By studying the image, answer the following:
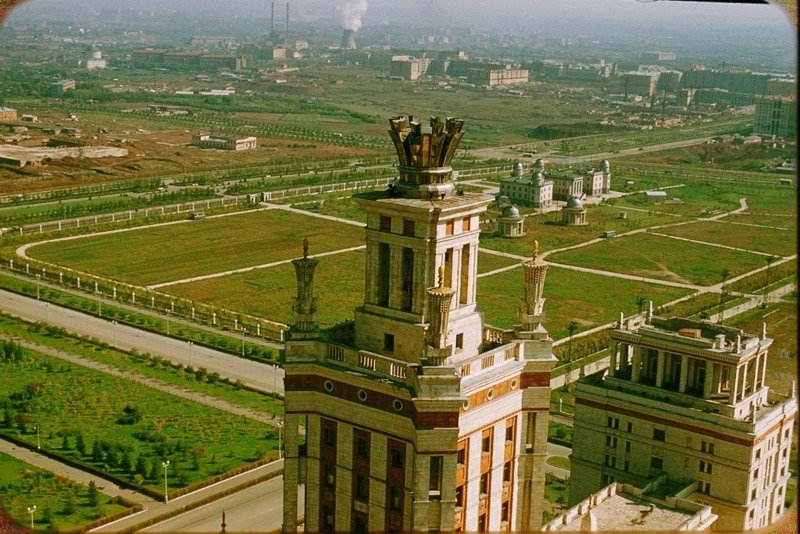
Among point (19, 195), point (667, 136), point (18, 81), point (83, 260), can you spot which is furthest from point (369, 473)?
point (18, 81)

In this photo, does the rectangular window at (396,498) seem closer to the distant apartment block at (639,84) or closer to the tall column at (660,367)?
the tall column at (660,367)

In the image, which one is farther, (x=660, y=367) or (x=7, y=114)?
(x=7, y=114)

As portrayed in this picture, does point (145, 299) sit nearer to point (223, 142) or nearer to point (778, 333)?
point (778, 333)

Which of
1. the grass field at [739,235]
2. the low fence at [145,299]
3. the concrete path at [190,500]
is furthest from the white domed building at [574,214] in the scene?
the concrete path at [190,500]

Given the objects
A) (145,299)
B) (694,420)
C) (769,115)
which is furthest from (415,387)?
(769,115)

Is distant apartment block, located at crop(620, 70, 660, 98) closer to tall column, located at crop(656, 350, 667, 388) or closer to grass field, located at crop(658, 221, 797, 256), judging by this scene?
grass field, located at crop(658, 221, 797, 256)

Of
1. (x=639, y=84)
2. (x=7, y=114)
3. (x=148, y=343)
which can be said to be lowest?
(x=148, y=343)
